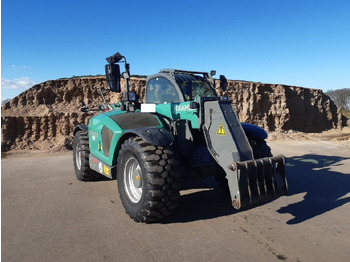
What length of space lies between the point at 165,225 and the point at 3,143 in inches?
434

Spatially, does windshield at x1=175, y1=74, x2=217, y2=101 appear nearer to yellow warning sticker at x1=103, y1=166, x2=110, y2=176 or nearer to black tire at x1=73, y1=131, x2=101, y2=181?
yellow warning sticker at x1=103, y1=166, x2=110, y2=176

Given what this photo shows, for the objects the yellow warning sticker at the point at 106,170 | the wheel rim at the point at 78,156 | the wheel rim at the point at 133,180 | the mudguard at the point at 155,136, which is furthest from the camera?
the wheel rim at the point at 78,156

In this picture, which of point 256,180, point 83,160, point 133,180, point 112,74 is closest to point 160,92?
point 112,74

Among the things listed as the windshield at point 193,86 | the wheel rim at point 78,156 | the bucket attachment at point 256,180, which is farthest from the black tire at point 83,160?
the bucket attachment at point 256,180

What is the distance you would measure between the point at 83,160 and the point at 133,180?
6.97 feet

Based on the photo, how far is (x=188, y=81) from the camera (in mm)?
4938

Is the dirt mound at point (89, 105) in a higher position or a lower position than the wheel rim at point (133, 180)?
higher

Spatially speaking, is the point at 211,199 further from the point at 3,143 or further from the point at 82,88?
the point at 82,88

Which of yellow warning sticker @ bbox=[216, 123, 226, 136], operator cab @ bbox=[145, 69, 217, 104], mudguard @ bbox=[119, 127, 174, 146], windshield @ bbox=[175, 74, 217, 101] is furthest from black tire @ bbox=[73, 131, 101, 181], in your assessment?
yellow warning sticker @ bbox=[216, 123, 226, 136]

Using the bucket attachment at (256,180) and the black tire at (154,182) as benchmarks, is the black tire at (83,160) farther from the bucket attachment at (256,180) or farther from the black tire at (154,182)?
the bucket attachment at (256,180)

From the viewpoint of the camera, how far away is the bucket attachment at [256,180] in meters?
3.40

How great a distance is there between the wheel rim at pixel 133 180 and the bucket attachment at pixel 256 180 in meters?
1.33

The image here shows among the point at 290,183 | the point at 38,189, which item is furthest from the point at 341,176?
the point at 38,189

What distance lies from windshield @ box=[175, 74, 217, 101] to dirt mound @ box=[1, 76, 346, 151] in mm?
5802
